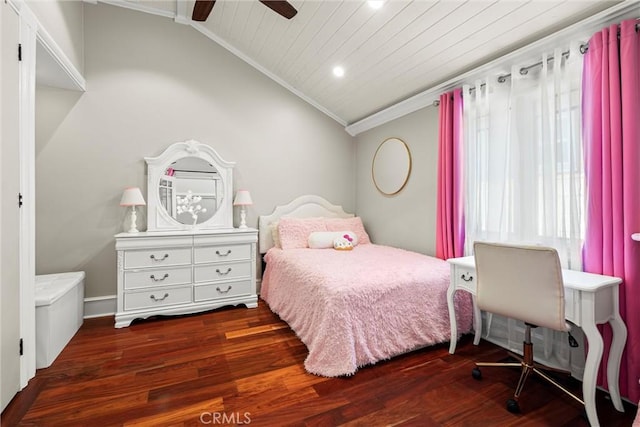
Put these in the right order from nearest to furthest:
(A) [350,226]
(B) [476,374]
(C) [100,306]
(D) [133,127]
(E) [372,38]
A: (B) [476,374] → (E) [372,38] → (C) [100,306] → (D) [133,127] → (A) [350,226]

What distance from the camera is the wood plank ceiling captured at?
79.2 inches

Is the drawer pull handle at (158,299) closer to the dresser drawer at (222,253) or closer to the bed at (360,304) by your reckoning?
the dresser drawer at (222,253)

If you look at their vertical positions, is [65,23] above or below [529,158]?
above

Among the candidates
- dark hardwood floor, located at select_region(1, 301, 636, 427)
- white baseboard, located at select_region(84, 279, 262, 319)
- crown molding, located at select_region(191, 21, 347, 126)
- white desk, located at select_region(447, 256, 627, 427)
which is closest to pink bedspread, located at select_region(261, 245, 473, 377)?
dark hardwood floor, located at select_region(1, 301, 636, 427)

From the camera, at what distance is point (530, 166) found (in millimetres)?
2178

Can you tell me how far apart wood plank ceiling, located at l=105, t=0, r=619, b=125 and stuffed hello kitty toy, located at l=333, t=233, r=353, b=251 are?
1.70 m

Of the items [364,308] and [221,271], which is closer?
[364,308]

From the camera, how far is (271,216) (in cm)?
375

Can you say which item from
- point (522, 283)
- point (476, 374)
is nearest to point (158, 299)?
point (476, 374)

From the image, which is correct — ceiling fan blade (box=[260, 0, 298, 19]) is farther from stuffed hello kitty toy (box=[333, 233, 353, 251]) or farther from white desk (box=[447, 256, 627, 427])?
white desk (box=[447, 256, 627, 427])

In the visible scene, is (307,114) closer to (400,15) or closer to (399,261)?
(400,15)

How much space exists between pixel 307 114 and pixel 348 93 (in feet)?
2.25

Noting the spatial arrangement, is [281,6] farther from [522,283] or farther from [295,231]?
[522,283]

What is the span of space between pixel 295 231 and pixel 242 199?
73cm
